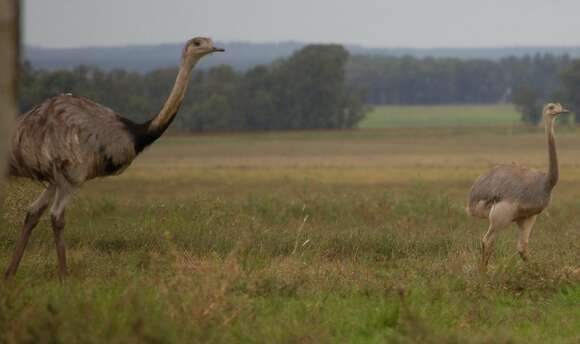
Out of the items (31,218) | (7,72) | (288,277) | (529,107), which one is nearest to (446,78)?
(529,107)

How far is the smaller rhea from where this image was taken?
11078mm

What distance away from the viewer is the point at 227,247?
1111cm

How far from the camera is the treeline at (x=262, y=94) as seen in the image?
71.8 meters

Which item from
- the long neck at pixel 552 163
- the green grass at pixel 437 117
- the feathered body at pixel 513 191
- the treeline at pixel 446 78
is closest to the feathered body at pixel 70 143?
the feathered body at pixel 513 191

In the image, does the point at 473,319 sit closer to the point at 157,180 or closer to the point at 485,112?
the point at 157,180

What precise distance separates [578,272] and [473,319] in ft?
5.84

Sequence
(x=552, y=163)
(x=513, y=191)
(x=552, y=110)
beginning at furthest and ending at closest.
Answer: (x=552, y=110) < (x=513, y=191) < (x=552, y=163)

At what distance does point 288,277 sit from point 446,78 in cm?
13758

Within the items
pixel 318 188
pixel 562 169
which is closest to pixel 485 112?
pixel 562 169

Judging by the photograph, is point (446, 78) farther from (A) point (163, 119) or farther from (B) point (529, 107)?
(A) point (163, 119)

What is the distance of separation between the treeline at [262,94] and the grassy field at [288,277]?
174 ft

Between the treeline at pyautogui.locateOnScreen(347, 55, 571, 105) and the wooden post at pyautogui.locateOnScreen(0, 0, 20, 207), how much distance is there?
134m

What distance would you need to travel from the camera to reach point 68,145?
9.19m

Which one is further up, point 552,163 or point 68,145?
point 68,145
